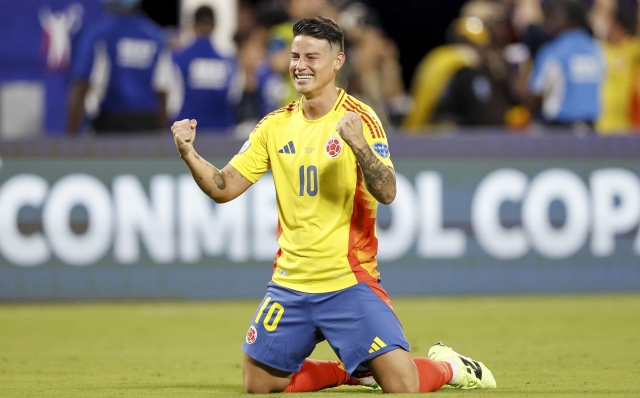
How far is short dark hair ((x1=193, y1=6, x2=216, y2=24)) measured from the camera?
11.5 m

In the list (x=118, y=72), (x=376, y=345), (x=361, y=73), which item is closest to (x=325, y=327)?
(x=376, y=345)

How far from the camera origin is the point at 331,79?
6.00 m

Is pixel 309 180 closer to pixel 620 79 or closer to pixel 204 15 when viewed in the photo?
pixel 204 15

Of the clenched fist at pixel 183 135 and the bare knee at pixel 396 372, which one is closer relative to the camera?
the clenched fist at pixel 183 135

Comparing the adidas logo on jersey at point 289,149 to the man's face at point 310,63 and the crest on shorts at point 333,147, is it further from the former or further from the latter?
the man's face at point 310,63

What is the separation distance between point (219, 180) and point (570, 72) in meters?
6.98

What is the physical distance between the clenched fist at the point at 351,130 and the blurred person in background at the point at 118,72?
6.13 metres

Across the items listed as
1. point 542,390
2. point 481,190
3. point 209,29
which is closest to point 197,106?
point 209,29

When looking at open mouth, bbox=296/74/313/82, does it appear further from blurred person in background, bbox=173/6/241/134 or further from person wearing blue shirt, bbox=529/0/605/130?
person wearing blue shirt, bbox=529/0/605/130

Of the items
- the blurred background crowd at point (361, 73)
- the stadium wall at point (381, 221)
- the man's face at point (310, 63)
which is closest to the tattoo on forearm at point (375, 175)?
the man's face at point (310, 63)

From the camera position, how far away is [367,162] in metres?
5.54

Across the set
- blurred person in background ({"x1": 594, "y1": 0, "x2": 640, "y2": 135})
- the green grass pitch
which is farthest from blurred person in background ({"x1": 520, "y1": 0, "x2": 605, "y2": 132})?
the green grass pitch

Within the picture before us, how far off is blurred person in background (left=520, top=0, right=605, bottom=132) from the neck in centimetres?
647

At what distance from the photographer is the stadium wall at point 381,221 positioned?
1076 centimetres
